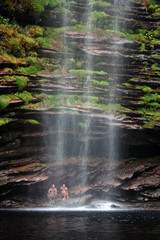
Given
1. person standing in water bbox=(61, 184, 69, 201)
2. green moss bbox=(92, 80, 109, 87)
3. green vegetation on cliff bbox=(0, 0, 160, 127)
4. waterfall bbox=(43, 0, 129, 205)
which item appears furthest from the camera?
green moss bbox=(92, 80, 109, 87)

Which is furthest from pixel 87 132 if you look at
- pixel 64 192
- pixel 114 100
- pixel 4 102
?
pixel 4 102

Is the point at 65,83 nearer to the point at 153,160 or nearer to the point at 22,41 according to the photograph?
the point at 22,41

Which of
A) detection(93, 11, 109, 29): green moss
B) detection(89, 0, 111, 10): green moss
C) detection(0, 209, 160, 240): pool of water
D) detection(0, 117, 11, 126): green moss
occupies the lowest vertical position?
detection(0, 209, 160, 240): pool of water

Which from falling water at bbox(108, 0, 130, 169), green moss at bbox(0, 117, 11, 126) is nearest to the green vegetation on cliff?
falling water at bbox(108, 0, 130, 169)

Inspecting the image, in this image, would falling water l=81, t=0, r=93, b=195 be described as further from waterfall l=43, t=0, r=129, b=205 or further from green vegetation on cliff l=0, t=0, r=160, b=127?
green vegetation on cliff l=0, t=0, r=160, b=127

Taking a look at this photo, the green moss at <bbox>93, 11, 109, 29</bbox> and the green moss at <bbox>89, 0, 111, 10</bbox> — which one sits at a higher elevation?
the green moss at <bbox>89, 0, 111, 10</bbox>

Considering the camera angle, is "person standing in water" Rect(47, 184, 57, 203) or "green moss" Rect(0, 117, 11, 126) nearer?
"green moss" Rect(0, 117, 11, 126)

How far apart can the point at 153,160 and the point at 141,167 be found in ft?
4.75

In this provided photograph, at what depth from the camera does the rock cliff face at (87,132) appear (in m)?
15.4

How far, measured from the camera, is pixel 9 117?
49.3 feet

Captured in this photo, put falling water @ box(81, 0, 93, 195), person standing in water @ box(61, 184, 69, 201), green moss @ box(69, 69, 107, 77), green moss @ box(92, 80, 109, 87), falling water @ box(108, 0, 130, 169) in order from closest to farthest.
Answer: person standing in water @ box(61, 184, 69, 201)
falling water @ box(108, 0, 130, 169)
falling water @ box(81, 0, 93, 195)
green moss @ box(92, 80, 109, 87)
green moss @ box(69, 69, 107, 77)

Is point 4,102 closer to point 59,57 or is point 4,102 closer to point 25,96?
point 25,96

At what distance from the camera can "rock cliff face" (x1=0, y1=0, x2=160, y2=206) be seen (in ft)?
50.6

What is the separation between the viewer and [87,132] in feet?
55.8
